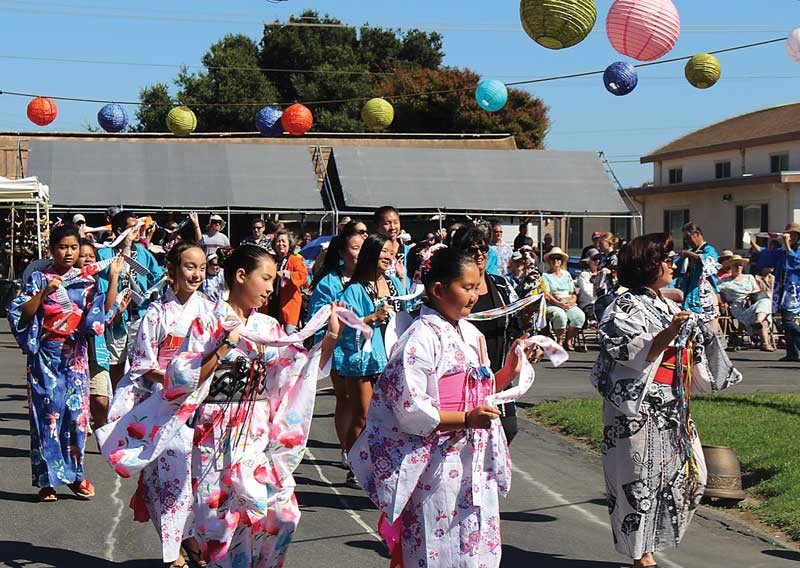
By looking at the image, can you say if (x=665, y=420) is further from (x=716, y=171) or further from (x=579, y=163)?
(x=716, y=171)

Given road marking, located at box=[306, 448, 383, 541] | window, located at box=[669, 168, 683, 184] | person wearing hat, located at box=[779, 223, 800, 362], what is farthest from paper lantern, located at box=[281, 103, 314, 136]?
window, located at box=[669, 168, 683, 184]

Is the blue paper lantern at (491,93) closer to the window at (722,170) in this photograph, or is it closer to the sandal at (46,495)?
the sandal at (46,495)

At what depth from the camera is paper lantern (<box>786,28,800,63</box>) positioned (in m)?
13.7

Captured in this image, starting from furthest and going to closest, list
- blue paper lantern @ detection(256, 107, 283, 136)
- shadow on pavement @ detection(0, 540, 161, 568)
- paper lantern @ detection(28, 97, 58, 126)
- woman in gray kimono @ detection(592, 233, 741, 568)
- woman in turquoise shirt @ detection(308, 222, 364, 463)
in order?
blue paper lantern @ detection(256, 107, 283, 136), paper lantern @ detection(28, 97, 58, 126), woman in turquoise shirt @ detection(308, 222, 364, 463), shadow on pavement @ detection(0, 540, 161, 568), woman in gray kimono @ detection(592, 233, 741, 568)

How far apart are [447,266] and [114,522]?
3.40 meters

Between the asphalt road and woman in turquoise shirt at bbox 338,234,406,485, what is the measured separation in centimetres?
68

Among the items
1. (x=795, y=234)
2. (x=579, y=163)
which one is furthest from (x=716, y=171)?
(x=795, y=234)

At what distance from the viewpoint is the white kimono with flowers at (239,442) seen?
500 centimetres

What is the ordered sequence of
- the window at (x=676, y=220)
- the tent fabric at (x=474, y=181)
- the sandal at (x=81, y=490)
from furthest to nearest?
the window at (x=676, y=220), the tent fabric at (x=474, y=181), the sandal at (x=81, y=490)

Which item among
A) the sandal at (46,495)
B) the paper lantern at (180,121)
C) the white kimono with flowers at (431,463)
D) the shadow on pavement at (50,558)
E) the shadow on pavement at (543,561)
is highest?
the paper lantern at (180,121)

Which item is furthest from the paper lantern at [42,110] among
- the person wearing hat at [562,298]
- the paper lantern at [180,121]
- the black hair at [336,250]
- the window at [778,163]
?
the window at [778,163]

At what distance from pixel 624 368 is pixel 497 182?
19674 mm

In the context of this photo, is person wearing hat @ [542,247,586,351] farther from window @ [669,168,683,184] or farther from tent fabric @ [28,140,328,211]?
window @ [669,168,683,184]

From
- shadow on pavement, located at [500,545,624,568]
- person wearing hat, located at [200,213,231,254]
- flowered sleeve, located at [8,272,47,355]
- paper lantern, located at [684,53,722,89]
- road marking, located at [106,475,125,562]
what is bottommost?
shadow on pavement, located at [500,545,624,568]
